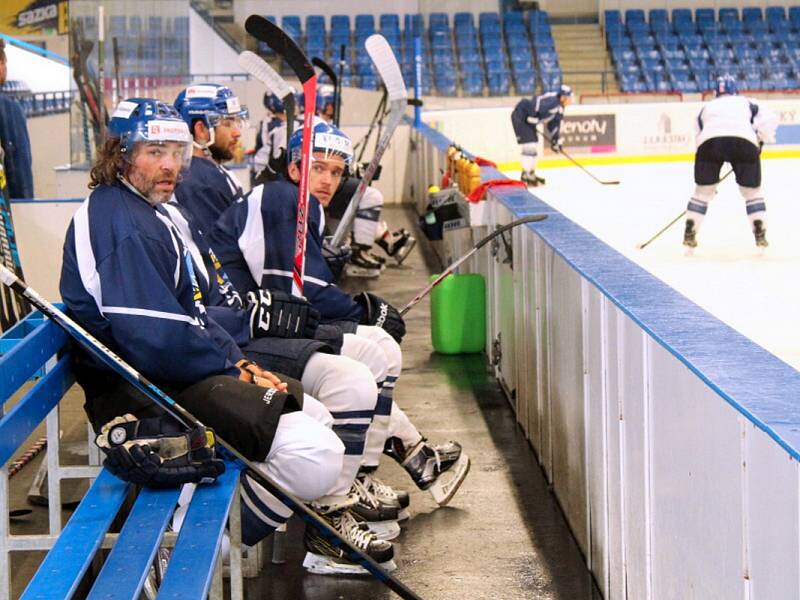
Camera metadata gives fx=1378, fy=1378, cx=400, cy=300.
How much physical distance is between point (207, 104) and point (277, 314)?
947mm

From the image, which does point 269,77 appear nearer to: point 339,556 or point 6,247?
point 6,247

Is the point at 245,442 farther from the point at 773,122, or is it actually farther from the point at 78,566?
the point at 773,122

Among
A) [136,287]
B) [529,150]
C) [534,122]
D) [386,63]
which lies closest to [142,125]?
[136,287]

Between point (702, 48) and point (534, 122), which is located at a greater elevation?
point (702, 48)

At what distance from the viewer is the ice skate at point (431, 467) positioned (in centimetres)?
362

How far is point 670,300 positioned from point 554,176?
10.7 metres

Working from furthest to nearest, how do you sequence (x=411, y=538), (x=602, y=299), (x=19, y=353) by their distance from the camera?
(x=411, y=538) → (x=602, y=299) → (x=19, y=353)

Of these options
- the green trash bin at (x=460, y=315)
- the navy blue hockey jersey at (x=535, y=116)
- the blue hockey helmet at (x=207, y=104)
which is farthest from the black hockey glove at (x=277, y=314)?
the navy blue hockey jersey at (x=535, y=116)

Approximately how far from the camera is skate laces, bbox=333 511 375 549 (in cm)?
309

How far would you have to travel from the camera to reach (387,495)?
346cm

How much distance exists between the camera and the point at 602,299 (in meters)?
2.84

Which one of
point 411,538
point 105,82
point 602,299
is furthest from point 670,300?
point 105,82

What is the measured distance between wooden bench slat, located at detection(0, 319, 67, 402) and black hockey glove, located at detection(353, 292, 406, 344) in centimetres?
120

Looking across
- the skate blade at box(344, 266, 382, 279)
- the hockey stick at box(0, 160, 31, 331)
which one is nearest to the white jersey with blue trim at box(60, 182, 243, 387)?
the hockey stick at box(0, 160, 31, 331)
